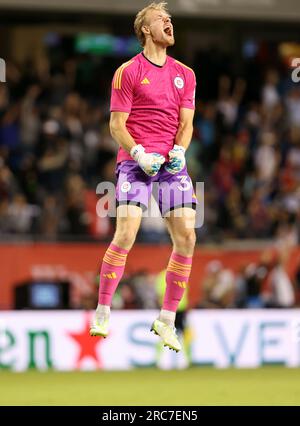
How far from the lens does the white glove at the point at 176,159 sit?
10.5 metres

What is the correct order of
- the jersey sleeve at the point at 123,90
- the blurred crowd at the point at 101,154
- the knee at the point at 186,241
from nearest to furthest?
the jersey sleeve at the point at 123,90 < the knee at the point at 186,241 < the blurred crowd at the point at 101,154

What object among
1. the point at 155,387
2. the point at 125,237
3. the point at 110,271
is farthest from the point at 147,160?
the point at 155,387

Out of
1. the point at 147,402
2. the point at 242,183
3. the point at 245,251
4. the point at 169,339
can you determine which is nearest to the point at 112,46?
the point at 242,183

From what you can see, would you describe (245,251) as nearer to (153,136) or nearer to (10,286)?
(10,286)

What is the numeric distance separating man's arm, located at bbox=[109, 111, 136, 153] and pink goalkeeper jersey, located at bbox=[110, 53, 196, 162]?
52 mm

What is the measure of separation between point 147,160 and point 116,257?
1.00 m

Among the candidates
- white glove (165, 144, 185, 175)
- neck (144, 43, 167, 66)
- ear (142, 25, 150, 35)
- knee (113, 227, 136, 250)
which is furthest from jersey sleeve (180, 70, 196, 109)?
knee (113, 227, 136, 250)

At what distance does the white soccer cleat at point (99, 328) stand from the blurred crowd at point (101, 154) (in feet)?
30.7

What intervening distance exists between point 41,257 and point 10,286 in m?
0.70

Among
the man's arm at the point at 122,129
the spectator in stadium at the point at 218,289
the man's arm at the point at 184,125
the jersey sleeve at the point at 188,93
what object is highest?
the spectator in stadium at the point at 218,289

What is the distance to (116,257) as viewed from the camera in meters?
10.7

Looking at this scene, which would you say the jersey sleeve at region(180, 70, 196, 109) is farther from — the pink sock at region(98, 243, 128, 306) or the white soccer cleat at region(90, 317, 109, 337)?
the white soccer cleat at region(90, 317, 109, 337)

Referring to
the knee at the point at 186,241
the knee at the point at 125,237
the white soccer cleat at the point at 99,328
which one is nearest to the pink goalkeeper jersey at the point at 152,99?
the knee at the point at 125,237

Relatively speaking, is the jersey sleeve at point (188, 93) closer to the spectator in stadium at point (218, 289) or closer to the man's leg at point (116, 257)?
the man's leg at point (116, 257)
